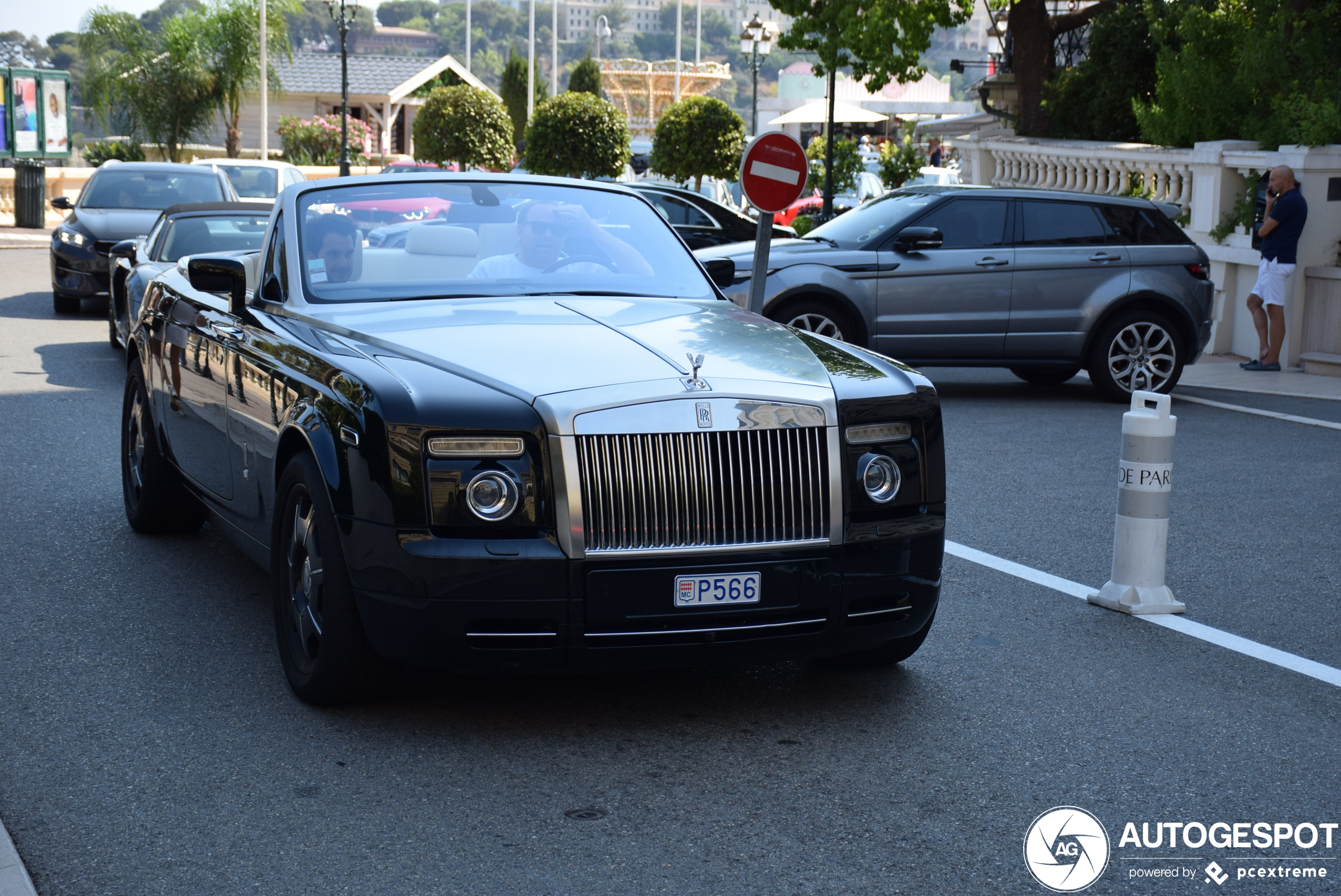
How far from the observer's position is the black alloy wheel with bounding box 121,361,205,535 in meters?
7.29

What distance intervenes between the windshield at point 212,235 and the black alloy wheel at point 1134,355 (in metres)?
7.17

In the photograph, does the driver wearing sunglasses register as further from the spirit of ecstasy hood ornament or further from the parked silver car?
the parked silver car

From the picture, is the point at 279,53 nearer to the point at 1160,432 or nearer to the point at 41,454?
the point at 41,454

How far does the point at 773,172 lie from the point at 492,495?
7167 mm

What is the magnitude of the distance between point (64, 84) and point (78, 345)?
26729 millimetres

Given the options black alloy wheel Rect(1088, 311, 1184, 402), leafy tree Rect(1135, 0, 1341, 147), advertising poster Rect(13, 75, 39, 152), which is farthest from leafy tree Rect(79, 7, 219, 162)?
black alloy wheel Rect(1088, 311, 1184, 402)

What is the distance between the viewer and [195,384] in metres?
6.44

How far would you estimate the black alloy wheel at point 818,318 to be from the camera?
13.2m

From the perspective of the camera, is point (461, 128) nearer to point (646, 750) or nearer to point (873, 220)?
point (873, 220)

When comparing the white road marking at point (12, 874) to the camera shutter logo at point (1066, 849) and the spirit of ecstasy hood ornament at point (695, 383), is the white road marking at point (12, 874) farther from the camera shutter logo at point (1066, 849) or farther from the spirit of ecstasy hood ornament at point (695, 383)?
the camera shutter logo at point (1066, 849)

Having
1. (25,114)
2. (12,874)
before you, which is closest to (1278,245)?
(12,874)

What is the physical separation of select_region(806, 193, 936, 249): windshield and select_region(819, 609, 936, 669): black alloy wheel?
27.4 feet

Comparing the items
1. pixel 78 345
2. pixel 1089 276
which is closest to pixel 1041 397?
pixel 1089 276

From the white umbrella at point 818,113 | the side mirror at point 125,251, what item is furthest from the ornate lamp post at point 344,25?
the side mirror at point 125,251
